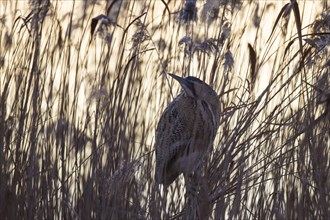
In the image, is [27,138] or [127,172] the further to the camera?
[27,138]

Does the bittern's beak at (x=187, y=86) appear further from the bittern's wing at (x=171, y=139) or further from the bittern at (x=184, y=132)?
the bittern's wing at (x=171, y=139)

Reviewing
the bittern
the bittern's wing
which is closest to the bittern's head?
the bittern

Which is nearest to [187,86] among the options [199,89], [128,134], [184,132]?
[199,89]

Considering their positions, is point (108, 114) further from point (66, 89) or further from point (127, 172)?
point (127, 172)

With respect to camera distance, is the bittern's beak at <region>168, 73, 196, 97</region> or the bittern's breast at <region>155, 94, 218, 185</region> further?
the bittern's breast at <region>155, 94, 218, 185</region>

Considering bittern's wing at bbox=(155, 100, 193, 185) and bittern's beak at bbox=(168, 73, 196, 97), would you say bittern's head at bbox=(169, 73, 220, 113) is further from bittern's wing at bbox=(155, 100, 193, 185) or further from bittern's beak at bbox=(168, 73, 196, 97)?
bittern's wing at bbox=(155, 100, 193, 185)

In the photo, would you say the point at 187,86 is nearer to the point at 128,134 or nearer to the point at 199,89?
the point at 199,89

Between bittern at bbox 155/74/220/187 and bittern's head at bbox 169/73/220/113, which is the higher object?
bittern's head at bbox 169/73/220/113

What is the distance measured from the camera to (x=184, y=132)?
270cm

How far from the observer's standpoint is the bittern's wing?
2.63 m

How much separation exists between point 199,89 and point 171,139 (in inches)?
9.9

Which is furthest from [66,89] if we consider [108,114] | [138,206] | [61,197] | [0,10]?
[0,10]

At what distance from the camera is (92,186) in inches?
99.8

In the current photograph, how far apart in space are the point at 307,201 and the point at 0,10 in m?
1.56
